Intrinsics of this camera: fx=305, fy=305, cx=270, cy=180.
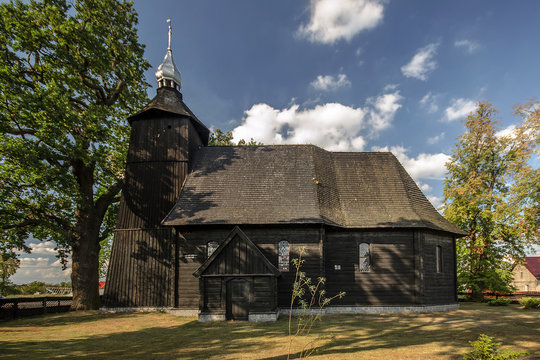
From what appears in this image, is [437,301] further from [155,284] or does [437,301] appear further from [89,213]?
[89,213]

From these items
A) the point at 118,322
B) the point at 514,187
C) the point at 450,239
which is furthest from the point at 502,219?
the point at 118,322

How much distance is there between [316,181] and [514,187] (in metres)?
13.3

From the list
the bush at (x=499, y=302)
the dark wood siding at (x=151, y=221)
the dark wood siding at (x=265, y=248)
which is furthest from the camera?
the bush at (x=499, y=302)

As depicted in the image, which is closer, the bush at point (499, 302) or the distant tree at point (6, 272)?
the bush at point (499, 302)

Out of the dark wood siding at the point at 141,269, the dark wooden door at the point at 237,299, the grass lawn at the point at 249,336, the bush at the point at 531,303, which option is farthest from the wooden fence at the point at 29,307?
the bush at the point at 531,303

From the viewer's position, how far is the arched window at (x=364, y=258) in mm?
18859

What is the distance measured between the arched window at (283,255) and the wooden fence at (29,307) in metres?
14.7

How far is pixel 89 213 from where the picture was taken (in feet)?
70.0

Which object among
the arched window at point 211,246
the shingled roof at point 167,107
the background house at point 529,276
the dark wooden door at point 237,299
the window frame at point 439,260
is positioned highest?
the shingled roof at point 167,107

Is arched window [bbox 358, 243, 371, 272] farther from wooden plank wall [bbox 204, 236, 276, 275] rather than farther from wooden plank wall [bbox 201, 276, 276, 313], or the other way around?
wooden plank wall [bbox 204, 236, 276, 275]

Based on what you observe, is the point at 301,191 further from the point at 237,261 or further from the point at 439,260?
the point at 439,260

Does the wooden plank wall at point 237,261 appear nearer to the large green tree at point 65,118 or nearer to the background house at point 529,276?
the large green tree at point 65,118

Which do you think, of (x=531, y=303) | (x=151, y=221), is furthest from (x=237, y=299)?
(x=531, y=303)

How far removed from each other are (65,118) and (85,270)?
10.1 m
